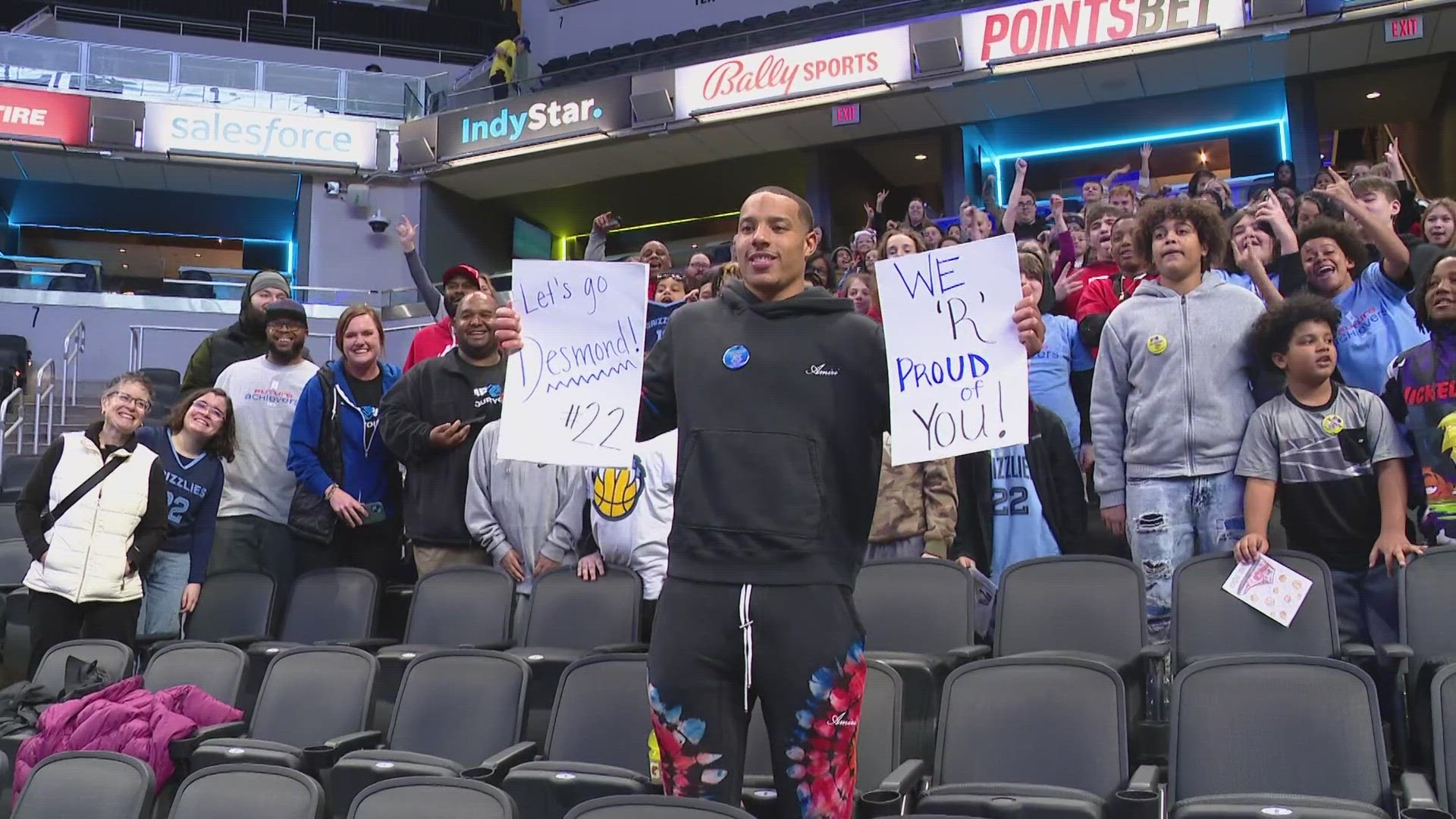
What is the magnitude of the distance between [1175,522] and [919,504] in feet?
3.15

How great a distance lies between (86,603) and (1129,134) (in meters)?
12.6

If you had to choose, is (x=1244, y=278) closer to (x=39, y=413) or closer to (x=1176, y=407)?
(x=1176, y=407)

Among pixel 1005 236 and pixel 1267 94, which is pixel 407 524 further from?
pixel 1267 94

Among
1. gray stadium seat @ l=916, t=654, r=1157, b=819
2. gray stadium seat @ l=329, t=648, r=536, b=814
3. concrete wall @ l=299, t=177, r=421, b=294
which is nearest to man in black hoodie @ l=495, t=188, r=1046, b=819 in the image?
gray stadium seat @ l=916, t=654, r=1157, b=819

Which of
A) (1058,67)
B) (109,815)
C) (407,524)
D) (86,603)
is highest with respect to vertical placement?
(1058,67)

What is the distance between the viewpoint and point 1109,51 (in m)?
10.9

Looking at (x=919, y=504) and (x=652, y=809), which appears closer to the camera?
(x=652, y=809)

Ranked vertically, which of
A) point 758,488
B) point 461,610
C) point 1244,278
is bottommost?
point 461,610

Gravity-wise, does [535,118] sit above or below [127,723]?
above

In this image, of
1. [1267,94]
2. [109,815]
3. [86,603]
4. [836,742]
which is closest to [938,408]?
[836,742]

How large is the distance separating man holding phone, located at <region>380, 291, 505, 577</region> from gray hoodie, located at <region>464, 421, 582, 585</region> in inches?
3.1

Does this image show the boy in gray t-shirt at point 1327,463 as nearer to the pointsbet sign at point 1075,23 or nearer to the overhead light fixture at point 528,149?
the pointsbet sign at point 1075,23

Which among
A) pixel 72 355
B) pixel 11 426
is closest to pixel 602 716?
pixel 11 426

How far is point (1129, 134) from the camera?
1390 centimetres
